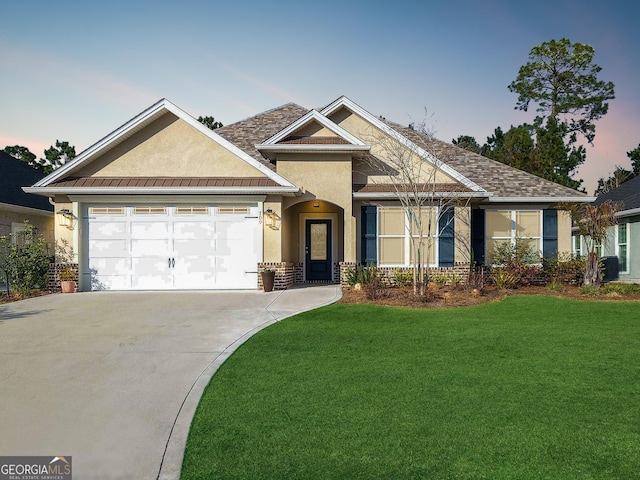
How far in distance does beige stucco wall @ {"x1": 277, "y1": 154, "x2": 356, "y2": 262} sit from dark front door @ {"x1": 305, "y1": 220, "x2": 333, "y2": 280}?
2597 mm

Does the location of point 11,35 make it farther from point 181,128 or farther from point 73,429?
point 73,429

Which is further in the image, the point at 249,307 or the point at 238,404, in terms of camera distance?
the point at 249,307

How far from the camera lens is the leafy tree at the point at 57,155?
32969 millimetres

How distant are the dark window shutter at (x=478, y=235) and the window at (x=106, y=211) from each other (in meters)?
12.2

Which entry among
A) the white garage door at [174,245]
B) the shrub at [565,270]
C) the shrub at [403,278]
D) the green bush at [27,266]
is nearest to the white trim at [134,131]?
the white garage door at [174,245]

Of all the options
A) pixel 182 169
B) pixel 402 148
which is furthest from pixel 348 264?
pixel 182 169

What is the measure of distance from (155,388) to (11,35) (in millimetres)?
13263

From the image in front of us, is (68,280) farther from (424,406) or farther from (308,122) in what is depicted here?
(424,406)

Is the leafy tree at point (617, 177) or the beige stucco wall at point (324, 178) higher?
the leafy tree at point (617, 177)

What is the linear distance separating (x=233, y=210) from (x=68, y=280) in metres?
5.71

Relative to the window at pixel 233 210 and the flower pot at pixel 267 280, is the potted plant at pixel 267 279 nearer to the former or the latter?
the flower pot at pixel 267 280

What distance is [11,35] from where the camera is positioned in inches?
515

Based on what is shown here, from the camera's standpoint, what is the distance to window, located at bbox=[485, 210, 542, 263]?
15.7m

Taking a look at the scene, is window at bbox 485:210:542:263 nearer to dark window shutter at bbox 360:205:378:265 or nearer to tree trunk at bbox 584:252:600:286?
tree trunk at bbox 584:252:600:286
